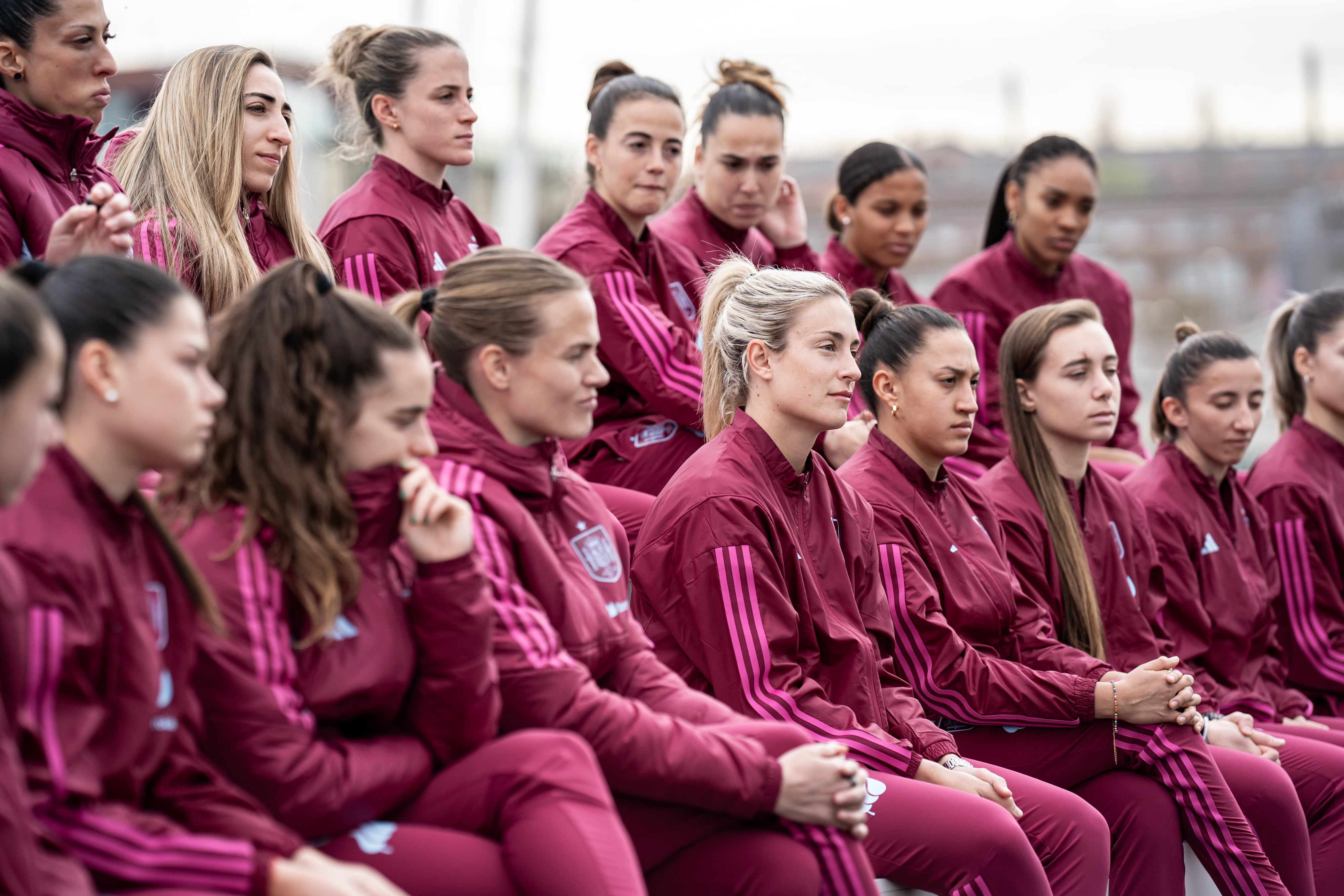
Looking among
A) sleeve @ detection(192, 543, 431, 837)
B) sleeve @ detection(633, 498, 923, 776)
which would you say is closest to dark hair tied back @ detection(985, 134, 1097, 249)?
sleeve @ detection(633, 498, 923, 776)

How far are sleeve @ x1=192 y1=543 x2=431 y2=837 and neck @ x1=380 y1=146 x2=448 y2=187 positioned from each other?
205 centimetres

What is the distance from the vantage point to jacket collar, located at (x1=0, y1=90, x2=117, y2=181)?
2865mm

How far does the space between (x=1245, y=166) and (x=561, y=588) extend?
25.8 metres

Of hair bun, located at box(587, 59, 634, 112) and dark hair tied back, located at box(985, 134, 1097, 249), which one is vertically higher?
hair bun, located at box(587, 59, 634, 112)

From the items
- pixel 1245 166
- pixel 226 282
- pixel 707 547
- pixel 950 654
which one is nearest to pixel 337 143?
pixel 226 282

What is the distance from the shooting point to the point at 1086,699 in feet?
10.5

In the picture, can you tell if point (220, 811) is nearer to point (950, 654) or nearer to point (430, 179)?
point (950, 654)

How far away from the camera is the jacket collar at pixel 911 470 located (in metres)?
3.35

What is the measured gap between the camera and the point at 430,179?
3.77 m

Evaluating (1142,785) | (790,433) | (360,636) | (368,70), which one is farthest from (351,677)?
(368,70)

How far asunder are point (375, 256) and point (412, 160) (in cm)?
39

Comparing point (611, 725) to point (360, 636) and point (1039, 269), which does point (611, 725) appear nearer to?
point (360, 636)

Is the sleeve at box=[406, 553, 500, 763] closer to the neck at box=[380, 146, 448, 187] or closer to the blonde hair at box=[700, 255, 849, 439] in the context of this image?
the blonde hair at box=[700, 255, 849, 439]

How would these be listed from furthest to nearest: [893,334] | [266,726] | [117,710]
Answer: [893,334] → [266,726] → [117,710]
